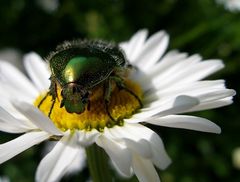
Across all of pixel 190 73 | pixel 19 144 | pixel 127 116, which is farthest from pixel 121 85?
pixel 19 144

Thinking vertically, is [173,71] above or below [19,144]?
above

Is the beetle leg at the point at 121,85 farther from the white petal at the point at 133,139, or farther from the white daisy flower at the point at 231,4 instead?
the white daisy flower at the point at 231,4

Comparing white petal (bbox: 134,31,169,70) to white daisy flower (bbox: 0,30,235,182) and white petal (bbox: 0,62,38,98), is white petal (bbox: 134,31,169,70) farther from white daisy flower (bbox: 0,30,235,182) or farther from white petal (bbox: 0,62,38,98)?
white petal (bbox: 0,62,38,98)

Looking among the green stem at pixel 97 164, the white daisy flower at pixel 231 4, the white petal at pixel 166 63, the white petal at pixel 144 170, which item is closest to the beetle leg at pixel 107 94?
the green stem at pixel 97 164

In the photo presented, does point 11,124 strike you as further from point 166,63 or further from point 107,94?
point 166,63

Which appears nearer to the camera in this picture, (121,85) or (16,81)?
(121,85)

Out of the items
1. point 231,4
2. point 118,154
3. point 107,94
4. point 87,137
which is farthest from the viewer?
point 231,4

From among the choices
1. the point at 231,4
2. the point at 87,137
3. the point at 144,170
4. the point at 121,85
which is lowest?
the point at 144,170

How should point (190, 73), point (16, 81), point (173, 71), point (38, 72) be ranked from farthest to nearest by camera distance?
point (38, 72)
point (16, 81)
point (173, 71)
point (190, 73)
